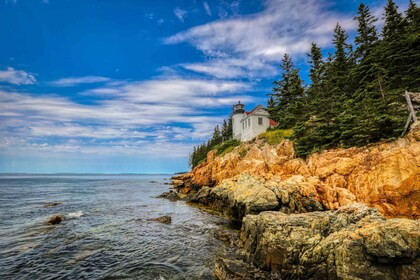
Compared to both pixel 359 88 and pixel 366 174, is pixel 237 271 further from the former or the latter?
pixel 359 88

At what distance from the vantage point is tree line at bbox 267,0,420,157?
67.5 ft

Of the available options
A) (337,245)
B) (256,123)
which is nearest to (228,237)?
(337,245)

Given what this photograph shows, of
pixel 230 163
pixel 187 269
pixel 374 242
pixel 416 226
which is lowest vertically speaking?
pixel 187 269

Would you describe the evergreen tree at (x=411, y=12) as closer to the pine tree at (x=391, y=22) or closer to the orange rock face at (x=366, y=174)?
the pine tree at (x=391, y=22)

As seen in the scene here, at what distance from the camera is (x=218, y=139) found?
8900 cm

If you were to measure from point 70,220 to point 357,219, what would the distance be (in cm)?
2417

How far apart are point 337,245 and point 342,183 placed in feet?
41.8

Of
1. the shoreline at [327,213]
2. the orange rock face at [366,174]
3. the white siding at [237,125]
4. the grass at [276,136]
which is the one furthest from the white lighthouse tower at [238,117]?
the orange rock face at [366,174]

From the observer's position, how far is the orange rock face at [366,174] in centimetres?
1585

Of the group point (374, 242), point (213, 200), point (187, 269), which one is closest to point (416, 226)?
point (374, 242)

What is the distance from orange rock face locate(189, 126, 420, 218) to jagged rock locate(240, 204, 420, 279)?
6896 millimetres

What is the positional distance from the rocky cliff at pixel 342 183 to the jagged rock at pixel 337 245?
6.93 meters

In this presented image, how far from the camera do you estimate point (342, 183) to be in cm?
1967

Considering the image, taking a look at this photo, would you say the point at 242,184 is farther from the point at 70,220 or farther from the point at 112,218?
the point at 70,220
